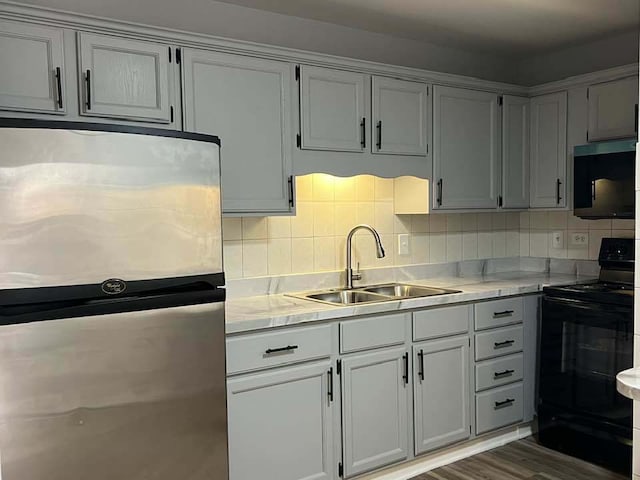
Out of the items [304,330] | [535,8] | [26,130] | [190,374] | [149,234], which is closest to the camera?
[26,130]

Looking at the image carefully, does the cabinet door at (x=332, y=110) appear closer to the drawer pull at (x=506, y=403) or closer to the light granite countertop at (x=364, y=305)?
the light granite countertop at (x=364, y=305)

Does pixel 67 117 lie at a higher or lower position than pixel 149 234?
higher

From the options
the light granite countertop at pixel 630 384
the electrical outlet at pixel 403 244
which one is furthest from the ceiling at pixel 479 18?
the light granite countertop at pixel 630 384

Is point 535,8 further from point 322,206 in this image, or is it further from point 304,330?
point 304,330

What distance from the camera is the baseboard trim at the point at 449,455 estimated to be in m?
3.01

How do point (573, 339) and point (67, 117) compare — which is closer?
point (67, 117)

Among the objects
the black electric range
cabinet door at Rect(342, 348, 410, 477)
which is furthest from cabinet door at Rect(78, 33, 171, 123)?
the black electric range

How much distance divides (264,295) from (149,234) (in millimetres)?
1283

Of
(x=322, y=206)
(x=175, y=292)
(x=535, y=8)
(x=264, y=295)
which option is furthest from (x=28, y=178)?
(x=535, y=8)

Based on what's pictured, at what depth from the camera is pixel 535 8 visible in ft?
10.1

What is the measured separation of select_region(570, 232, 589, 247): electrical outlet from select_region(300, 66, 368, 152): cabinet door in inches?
66.8

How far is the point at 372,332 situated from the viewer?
2836 millimetres

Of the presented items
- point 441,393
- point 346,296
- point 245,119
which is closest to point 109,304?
point 245,119

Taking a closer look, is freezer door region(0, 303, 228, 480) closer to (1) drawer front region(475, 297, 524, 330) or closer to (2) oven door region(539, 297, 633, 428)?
(1) drawer front region(475, 297, 524, 330)
